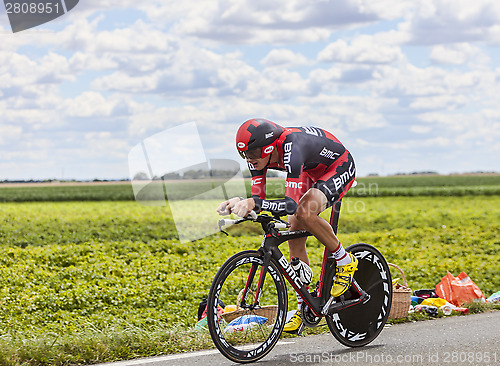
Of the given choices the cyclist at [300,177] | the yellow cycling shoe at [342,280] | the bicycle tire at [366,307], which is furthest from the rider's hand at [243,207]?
the bicycle tire at [366,307]

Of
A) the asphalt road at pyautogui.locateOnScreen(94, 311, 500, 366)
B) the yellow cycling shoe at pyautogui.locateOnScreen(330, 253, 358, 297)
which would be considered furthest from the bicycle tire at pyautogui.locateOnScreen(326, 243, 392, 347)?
the yellow cycling shoe at pyautogui.locateOnScreen(330, 253, 358, 297)

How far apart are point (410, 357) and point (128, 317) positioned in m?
5.16

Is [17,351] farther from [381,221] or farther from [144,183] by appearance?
[381,221]

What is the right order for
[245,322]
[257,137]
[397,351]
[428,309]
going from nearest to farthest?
[257,137], [245,322], [397,351], [428,309]

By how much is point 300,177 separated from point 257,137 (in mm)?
537

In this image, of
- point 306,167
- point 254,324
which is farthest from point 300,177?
point 254,324

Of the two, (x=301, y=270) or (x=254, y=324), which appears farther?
(x=301, y=270)

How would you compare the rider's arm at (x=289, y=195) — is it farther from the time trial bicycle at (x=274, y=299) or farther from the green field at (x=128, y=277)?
the green field at (x=128, y=277)

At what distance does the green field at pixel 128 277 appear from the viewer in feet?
20.2

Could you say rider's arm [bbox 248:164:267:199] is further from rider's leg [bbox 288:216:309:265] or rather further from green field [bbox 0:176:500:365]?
green field [bbox 0:176:500:365]

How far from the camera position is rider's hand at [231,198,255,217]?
5.02m

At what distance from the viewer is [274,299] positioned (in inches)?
243

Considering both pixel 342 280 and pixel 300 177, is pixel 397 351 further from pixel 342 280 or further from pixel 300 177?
pixel 300 177

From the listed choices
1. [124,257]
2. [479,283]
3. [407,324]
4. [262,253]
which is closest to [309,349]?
[262,253]
